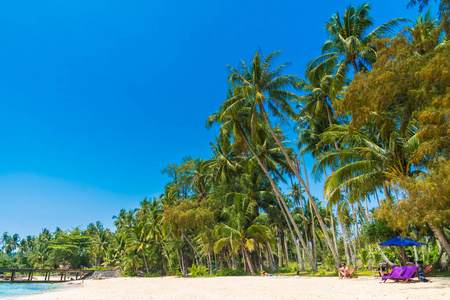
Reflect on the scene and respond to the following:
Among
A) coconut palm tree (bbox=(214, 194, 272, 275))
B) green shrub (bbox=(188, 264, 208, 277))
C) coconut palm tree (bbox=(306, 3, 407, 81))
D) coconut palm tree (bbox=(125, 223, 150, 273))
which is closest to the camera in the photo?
coconut palm tree (bbox=(306, 3, 407, 81))

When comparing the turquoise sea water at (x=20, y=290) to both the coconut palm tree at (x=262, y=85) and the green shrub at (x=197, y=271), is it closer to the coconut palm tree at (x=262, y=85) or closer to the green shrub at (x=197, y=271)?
the green shrub at (x=197, y=271)

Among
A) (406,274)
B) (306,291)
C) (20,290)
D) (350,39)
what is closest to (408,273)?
(406,274)

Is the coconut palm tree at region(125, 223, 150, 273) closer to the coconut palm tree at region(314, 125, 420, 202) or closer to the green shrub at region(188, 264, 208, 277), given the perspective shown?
the green shrub at region(188, 264, 208, 277)

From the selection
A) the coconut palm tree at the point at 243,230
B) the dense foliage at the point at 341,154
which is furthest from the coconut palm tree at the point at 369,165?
the coconut palm tree at the point at 243,230

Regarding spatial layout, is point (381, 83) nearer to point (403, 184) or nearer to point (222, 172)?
point (403, 184)

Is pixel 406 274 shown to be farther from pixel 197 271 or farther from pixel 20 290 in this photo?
pixel 20 290

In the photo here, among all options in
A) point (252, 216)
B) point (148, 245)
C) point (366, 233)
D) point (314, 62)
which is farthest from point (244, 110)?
point (148, 245)

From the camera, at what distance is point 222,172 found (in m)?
26.3

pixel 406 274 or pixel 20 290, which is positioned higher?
pixel 406 274

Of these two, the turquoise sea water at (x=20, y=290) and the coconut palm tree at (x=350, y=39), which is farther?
the turquoise sea water at (x=20, y=290)

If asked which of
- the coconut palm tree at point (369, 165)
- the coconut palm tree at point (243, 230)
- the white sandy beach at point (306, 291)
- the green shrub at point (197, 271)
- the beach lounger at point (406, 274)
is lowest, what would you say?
the green shrub at point (197, 271)

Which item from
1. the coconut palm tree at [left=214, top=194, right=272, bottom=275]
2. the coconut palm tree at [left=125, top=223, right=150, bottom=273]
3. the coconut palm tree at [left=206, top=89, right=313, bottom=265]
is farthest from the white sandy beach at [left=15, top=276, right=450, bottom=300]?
the coconut palm tree at [left=125, top=223, right=150, bottom=273]

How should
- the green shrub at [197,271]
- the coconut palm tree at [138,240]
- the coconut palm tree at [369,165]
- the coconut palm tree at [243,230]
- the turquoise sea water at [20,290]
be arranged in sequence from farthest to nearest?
1. the coconut palm tree at [138,240]
2. the green shrub at [197,271]
3. the coconut palm tree at [243,230]
4. the turquoise sea water at [20,290]
5. the coconut palm tree at [369,165]

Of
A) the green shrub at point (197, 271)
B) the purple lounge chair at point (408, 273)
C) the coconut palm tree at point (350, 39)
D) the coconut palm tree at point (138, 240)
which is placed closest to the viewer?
the purple lounge chair at point (408, 273)
